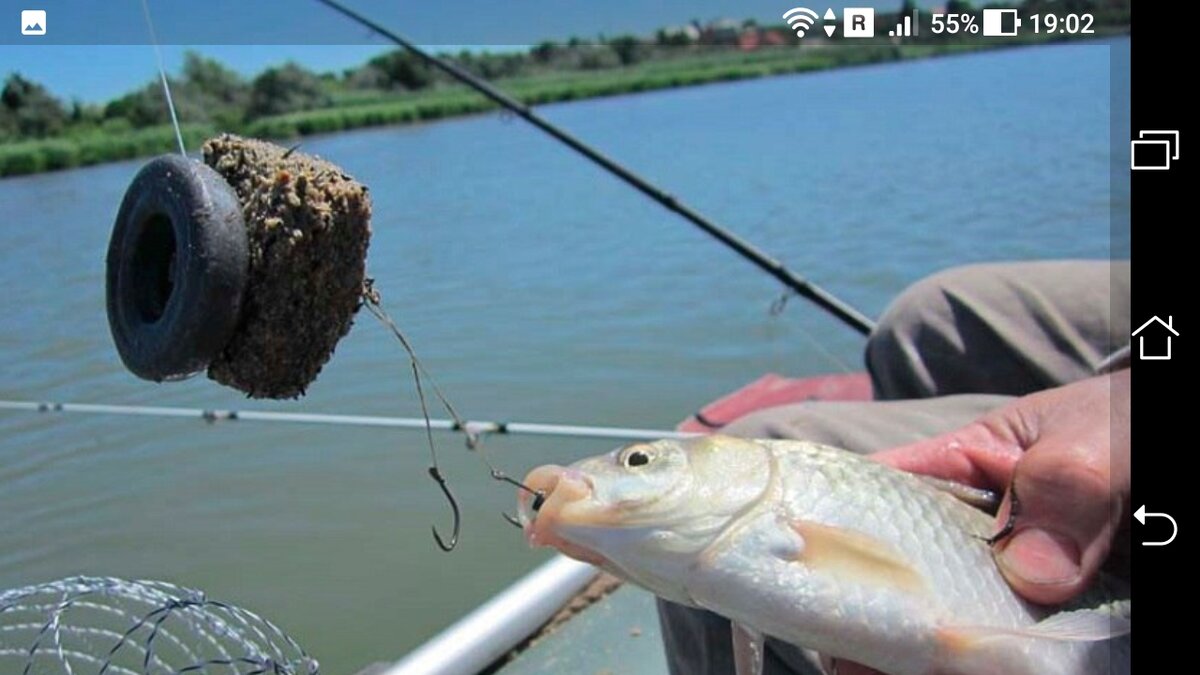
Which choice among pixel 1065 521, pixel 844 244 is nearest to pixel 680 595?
pixel 1065 521

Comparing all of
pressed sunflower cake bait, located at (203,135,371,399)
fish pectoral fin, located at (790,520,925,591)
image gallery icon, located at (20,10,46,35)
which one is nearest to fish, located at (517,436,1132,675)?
fish pectoral fin, located at (790,520,925,591)

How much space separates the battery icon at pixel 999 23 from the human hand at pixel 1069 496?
1.11m

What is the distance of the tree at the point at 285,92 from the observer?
2.67m

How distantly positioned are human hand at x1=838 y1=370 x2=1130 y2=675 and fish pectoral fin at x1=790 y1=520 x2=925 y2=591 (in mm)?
169

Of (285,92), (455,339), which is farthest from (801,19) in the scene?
(455,339)

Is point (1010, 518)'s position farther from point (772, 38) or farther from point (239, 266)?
point (772, 38)

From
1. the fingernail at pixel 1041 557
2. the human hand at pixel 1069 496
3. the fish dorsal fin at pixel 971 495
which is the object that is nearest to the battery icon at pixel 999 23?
the human hand at pixel 1069 496

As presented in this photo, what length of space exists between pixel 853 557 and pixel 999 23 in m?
1.60

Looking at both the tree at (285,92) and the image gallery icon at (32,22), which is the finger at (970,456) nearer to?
the image gallery icon at (32,22)

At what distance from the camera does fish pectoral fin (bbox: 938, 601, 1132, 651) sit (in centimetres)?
142

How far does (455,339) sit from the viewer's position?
8.31 m

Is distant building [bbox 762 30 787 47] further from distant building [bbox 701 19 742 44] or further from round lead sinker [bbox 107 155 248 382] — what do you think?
round lead sinker [bbox 107 155 248 382]

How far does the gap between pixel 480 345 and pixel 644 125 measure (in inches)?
792
